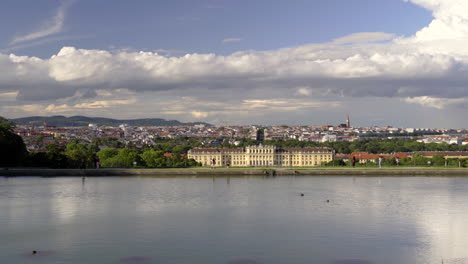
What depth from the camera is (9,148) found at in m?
41.8

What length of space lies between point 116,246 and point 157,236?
1.57m

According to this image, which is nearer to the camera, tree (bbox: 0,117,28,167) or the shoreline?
tree (bbox: 0,117,28,167)

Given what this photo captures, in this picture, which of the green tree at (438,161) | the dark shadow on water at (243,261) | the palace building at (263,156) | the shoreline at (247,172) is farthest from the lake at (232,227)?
the palace building at (263,156)

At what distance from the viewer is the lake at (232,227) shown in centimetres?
1317

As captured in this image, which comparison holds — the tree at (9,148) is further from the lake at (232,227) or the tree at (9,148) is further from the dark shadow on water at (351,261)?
the dark shadow on water at (351,261)

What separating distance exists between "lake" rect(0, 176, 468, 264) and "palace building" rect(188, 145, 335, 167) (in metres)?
51.6

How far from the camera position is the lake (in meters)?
13.2

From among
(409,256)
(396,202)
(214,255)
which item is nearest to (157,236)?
(214,255)

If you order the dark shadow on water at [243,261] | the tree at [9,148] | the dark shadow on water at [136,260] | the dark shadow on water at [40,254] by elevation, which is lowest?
the dark shadow on water at [243,261]

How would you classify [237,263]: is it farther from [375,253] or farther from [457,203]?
[457,203]

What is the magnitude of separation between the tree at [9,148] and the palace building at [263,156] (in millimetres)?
36876

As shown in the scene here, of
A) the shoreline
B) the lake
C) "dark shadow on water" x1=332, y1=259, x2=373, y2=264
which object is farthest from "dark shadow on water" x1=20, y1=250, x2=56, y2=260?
the shoreline

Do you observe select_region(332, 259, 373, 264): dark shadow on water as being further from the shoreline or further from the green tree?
the green tree

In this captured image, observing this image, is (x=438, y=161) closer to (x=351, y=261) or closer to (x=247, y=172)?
(x=247, y=172)
